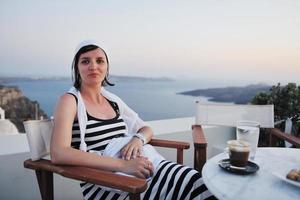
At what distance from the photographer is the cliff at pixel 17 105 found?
365cm

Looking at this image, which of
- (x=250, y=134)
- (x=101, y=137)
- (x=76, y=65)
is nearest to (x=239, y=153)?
(x=250, y=134)

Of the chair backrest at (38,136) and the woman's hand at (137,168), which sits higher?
the chair backrest at (38,136)

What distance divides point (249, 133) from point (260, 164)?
130 mm

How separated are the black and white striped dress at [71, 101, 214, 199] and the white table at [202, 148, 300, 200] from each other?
0.19 metres

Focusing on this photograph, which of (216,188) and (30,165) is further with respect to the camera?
(30,165)

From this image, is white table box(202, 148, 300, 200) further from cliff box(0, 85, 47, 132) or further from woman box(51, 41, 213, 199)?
cliff box(0, 85, 47, 132)

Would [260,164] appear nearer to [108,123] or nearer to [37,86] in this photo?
[108,123]

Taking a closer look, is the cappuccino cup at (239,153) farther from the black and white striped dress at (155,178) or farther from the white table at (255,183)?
the black and white striped dress at (155,178)

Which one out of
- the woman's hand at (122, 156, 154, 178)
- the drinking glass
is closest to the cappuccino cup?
the drinking glass

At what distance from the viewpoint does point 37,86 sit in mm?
4168

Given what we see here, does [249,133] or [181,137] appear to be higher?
[249,133]

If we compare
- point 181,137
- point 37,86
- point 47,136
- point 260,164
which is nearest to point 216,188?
point 260,164

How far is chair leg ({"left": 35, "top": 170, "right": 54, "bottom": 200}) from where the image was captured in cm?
137

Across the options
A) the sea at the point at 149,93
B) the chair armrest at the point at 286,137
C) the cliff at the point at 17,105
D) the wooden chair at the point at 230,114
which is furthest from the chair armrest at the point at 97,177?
the sea at the point at 149,93
